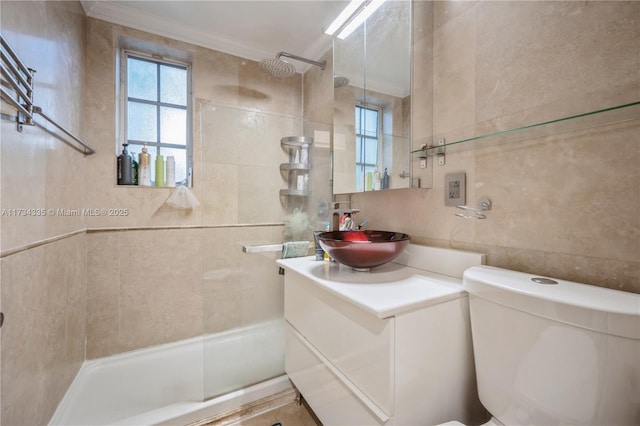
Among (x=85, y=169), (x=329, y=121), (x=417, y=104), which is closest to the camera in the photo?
(x=417, y=104)

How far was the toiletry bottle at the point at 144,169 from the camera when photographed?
1778 millimetres

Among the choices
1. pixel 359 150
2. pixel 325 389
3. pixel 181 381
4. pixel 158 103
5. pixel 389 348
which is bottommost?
pixel 181 381

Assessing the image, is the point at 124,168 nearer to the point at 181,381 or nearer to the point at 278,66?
the point at 278,66

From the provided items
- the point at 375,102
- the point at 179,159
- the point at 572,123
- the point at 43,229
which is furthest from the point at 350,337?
the point at 179,159

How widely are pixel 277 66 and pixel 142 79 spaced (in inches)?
41.8

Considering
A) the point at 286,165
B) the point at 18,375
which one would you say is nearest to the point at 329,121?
the point at 286,165

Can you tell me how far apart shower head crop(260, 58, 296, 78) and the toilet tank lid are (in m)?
1.68

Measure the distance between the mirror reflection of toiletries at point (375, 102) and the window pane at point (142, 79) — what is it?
139 centimetres

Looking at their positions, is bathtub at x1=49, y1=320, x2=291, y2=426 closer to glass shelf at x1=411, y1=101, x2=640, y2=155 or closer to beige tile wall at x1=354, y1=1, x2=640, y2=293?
beige tile wall at x1=354, y1=1, x2=640, y2=293

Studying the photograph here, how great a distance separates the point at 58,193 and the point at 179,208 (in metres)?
0.68

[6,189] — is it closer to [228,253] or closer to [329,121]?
[228,253]

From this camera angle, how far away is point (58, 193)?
123cm

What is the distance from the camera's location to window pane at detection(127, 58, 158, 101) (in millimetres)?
1893

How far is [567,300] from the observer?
589 mm
